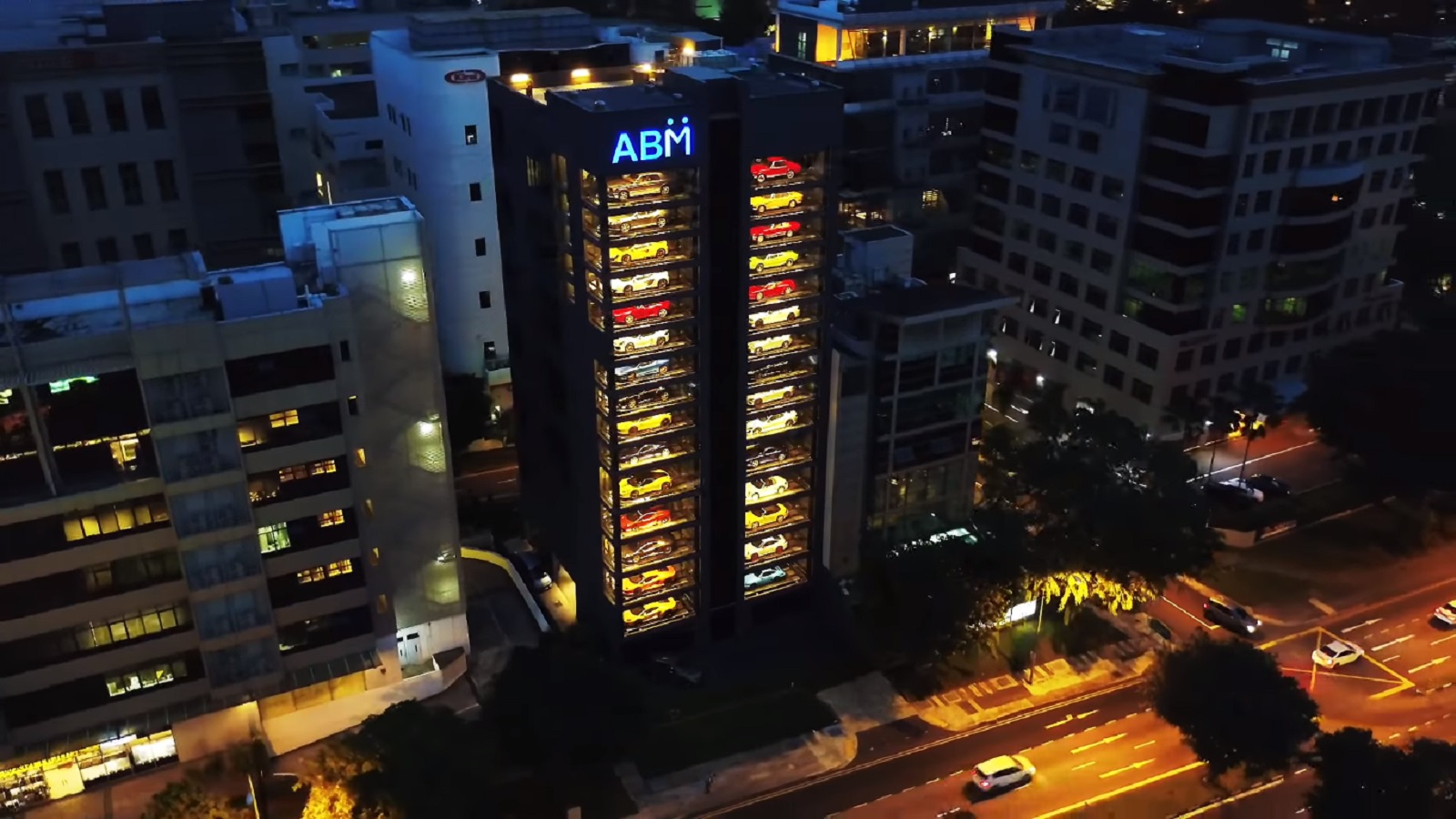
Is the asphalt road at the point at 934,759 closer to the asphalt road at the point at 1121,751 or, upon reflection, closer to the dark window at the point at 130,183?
the asphalt road at the point at 1121,751

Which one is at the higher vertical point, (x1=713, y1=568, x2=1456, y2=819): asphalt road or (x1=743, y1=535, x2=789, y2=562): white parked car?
(x1=743, y1=535, x2=789, y2=562): white parked car

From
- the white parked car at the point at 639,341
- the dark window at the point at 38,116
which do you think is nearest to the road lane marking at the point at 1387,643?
the white parked car at the point at 639,341

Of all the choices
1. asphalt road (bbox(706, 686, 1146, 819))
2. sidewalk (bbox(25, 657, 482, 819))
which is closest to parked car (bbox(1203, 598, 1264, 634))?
asphalt road (bbox(706, 686, 1146, 819))

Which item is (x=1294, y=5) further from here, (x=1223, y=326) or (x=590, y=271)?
(x=590, y=271)

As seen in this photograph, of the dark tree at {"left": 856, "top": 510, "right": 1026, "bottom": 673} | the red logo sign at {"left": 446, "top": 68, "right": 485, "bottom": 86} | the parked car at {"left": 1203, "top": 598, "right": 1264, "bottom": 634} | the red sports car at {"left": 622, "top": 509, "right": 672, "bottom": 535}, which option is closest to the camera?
the dark tree at {"left": 856, "top": 510, "right": 1026, "bottom": 673}

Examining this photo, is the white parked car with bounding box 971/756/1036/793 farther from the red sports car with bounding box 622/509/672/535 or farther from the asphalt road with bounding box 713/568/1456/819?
the red sports car with bounding box 622/509/672/535

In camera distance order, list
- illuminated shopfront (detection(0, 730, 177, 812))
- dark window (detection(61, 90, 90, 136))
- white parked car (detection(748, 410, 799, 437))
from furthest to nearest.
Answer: dark window (detection(61, 90, 90, 136))
white parked car (detection(748, 410, 799, 437))
illuminated shopfront (detection(0, 730, 177, 812))

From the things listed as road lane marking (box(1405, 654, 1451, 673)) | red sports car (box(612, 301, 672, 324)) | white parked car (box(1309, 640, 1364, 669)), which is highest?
red sports car (box(612, 301, 672, 324))

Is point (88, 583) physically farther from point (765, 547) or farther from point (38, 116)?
point (38, 116)
